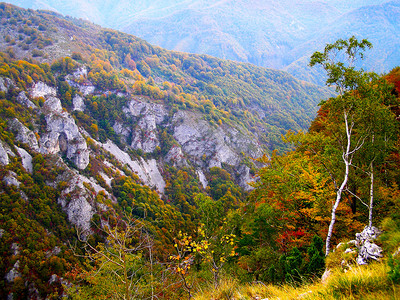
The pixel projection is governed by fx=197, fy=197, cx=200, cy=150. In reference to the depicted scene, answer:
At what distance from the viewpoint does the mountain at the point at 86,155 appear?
A: 1478 inches

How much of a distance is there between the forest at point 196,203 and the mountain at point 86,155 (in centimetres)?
45

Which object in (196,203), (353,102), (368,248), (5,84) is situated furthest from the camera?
(5,84)

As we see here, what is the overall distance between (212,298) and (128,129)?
102 m

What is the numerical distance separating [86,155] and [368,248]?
74.0 meters

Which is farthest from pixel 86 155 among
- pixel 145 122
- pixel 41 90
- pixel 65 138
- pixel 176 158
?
pixel 176 158

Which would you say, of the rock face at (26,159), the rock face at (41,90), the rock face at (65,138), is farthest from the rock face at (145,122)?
the rock face at (26,159)

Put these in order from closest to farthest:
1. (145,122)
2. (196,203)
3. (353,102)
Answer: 1. (353,102)
2. (196,203)
3. (145,122)

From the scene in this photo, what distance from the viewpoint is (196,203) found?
4356cm

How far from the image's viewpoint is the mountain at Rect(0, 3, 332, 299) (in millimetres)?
37531

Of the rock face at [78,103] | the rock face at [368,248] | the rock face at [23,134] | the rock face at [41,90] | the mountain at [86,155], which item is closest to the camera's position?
the rock face at [368,248]

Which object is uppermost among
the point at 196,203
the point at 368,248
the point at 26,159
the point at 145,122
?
the point at 145,122

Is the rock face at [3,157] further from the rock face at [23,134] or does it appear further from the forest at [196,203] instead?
the rock face at [23,134]

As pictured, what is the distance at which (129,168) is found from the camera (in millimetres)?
82438

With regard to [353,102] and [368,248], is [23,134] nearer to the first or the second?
[353,102]
